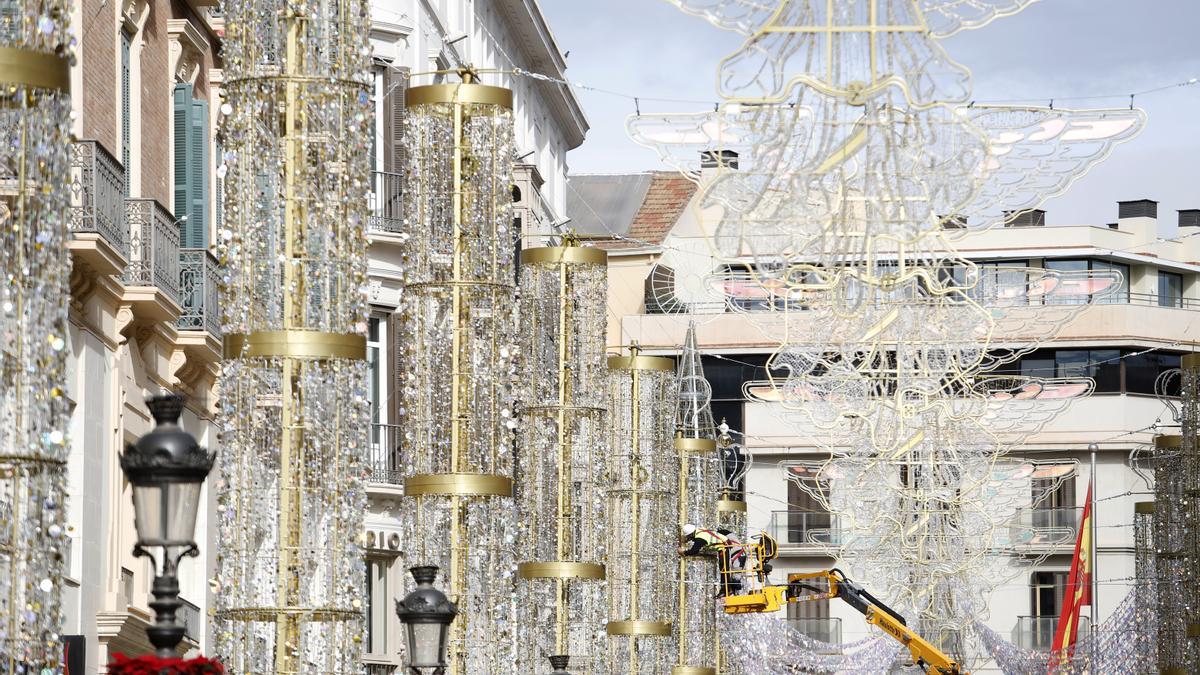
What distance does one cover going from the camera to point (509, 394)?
1867 cm

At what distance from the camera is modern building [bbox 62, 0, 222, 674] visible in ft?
67.8

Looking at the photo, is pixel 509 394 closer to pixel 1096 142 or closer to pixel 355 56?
pixel 355 56

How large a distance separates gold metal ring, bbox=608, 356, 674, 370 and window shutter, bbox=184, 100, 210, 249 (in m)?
6.79

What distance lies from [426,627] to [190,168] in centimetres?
1131

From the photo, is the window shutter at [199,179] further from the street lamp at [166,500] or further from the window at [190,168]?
the street lamp at [166,500]

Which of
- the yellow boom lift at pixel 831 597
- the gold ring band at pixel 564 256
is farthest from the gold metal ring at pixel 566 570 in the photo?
the yellow boom lift at pixel 831 597

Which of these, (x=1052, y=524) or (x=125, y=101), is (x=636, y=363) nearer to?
(x=125, y=101)

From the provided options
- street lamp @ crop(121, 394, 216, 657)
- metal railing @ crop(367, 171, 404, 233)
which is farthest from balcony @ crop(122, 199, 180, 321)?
street lamp @ crop(121, 394, 216, 657)

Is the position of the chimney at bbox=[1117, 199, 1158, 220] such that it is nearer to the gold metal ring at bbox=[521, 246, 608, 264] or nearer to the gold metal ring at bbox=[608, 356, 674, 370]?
the gold metal ring at bbox=[608, 356, 674, 370]

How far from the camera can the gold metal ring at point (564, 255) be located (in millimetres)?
24922

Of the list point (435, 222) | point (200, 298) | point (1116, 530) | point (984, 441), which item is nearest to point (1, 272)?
point (435, 222)

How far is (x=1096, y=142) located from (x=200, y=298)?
8.74m

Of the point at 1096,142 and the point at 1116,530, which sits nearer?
the point at 1096,142

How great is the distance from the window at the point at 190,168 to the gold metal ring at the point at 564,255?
3.33 metres
